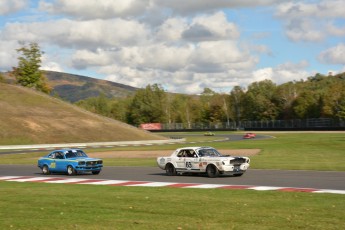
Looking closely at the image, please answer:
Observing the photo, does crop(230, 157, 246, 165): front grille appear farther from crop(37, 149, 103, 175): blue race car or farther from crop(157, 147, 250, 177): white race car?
crop(37, 149, 103, 175): blue race car

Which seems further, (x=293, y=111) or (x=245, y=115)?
(x=245, y=115)

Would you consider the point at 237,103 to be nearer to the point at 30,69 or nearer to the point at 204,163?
the point at 30,69

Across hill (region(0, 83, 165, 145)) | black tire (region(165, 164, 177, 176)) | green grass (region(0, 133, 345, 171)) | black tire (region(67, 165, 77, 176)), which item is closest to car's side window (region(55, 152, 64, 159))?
black tire (region(67, 165, 77, 176))

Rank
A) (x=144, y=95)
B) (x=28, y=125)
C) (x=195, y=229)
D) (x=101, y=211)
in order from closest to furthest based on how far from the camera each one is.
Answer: (x=195, y=229) → (x=101, y=211) → (x=28, y=125) → (x=144, y=95)

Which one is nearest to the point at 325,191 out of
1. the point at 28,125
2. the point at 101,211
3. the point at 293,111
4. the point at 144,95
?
the point at 101,211

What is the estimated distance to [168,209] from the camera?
1313cm

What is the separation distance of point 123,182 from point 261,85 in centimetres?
14958

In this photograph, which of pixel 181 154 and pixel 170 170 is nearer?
pixel 181 154

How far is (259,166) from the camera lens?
30.6m

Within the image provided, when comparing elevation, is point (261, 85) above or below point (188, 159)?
above

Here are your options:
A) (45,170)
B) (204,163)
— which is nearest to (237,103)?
(45,170)

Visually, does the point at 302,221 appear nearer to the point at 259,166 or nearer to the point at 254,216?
the point at 254,216

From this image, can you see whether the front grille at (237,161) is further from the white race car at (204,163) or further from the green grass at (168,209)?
the green grass at (168,209)

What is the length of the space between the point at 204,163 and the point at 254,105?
135m
